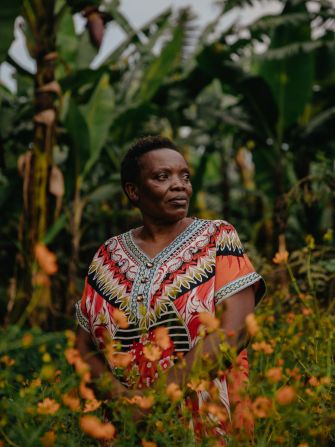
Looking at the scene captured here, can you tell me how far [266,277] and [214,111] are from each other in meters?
3.05

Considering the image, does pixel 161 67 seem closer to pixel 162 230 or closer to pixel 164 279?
pixel 162 230

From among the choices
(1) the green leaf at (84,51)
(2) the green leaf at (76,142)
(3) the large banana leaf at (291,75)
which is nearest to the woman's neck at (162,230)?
(2) the green leaf at (76,142)

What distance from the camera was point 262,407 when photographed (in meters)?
1.04

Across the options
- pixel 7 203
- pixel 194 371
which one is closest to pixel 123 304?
pixel 194 371

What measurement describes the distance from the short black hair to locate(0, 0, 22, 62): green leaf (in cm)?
174

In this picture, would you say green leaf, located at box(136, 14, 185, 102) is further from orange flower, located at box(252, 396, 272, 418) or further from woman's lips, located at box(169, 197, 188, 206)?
orange flower, located at box(252, 396, 272, 418)

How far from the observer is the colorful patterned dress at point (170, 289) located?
1.66m

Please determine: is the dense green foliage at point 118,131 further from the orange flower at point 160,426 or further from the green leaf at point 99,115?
the orange flower at point 160,426

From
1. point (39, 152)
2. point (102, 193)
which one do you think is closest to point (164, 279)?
point (39, 152)

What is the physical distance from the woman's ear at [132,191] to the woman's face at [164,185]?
0.21 ft

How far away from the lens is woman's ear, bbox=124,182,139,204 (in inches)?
76.5

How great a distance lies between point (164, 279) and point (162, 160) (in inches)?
14.1

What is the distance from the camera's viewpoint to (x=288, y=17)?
5.14 m

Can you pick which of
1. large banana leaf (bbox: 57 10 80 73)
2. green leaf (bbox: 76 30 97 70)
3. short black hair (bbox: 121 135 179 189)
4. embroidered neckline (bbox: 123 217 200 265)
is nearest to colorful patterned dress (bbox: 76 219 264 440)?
embroidered neckline (bbox: 123 217 200 265)
